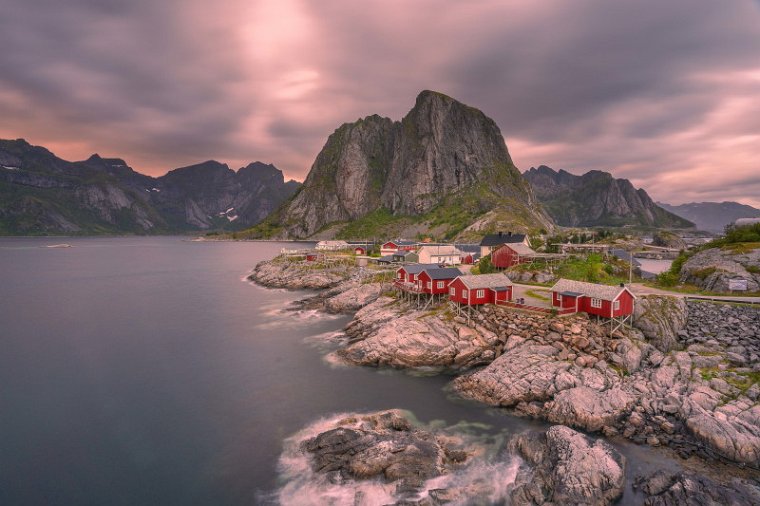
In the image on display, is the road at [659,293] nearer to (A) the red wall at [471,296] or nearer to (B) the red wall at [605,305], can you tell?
(B) the red wall at [605,305]

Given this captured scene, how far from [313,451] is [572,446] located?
56.6 ft

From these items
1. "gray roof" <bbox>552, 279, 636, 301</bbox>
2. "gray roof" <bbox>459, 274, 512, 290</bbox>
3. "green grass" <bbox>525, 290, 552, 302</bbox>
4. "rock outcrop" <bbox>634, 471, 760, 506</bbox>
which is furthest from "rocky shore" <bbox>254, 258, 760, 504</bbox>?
"green grass" <bbox>525, 290, 552, 302</bbox>

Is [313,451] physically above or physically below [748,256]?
below

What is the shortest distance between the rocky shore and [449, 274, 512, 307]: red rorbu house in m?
1.72

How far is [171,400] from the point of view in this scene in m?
36.0

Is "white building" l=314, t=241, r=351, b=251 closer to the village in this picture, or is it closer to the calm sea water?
Answer: the village

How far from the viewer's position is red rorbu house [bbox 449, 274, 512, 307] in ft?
153

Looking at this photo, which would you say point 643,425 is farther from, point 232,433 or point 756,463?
point 232,433

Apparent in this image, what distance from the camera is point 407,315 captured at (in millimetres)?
51062

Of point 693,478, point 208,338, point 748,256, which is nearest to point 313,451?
point 693,478

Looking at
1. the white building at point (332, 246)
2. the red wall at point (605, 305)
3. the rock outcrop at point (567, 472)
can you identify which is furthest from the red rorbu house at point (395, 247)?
the rock outcrop at point (567, 472)

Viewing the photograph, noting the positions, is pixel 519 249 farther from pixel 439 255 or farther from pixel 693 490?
pixel 693 490

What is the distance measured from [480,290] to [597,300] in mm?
12853

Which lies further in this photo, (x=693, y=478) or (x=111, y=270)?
(x=111, y=270)
